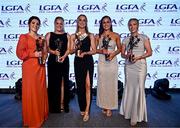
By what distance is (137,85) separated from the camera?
478 cm

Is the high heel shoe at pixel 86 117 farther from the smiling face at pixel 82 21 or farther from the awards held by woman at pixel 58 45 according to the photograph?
the smiling face at pixel 82 21

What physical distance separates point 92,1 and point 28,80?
3707 mm

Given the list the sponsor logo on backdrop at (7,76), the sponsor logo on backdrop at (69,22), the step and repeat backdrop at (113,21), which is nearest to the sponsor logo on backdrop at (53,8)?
the step and repeat backdrop at (113,21)

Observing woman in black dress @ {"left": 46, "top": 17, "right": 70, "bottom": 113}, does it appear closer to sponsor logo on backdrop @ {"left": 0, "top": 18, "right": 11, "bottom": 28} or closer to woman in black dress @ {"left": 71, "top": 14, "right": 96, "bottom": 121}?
woman in black dress @ {"left": 71, "top": 14, "right": 96, "bottom": 121}

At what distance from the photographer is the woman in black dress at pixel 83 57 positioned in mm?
5039

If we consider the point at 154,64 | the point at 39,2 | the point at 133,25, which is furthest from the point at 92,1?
the point at 133,25

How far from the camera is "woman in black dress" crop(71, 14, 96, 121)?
5039mm

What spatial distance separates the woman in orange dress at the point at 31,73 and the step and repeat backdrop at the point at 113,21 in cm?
307

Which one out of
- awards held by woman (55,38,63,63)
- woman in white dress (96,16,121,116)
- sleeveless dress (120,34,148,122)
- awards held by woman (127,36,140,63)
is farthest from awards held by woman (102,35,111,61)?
awards held by woman (55,38,63,63)

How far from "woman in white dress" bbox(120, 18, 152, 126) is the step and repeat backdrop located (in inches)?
112

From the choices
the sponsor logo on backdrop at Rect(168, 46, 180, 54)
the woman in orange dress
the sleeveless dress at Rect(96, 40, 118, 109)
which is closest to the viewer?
the woman in orange dress

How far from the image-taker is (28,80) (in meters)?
4.54

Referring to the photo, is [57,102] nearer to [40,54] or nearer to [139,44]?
[40,54]

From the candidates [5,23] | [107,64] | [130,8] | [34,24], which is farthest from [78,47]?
[5,23]
